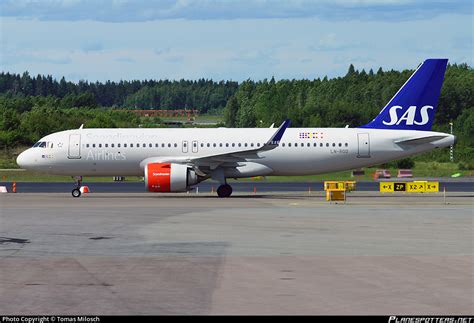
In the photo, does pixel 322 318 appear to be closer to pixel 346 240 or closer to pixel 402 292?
pixel 402 292

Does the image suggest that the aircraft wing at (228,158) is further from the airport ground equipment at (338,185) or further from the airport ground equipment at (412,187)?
the airport ground equipment at (412,187)

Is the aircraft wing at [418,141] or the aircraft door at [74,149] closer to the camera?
the aircraft wing at [418,141]

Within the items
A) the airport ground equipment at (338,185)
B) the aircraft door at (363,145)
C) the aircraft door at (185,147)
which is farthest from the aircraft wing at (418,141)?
the aircraft door at (185,147)

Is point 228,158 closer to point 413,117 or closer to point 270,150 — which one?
point 270,150

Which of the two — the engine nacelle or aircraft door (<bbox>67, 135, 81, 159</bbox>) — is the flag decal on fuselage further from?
aircraft door (<bbox>67, 135, 81, 159</bbox>)

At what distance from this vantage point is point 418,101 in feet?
159

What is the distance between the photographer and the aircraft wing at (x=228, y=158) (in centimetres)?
4556

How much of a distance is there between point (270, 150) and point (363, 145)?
520 centimetres

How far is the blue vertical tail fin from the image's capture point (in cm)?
4819

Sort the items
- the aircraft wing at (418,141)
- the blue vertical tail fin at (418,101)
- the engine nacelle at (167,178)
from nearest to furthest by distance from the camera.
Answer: the engine nacelle at (167,178) < the aircraft wing at (418,141) < the blue vertical tail fin at (418,101)

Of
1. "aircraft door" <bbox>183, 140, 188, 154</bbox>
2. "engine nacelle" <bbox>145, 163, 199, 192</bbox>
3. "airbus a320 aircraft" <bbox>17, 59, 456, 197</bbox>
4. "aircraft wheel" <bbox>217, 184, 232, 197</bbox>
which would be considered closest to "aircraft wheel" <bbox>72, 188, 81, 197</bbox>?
"airbus a320 aircraft" <bbox>17, 59, 456, 197</bbox>

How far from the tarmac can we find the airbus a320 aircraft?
9318 mm

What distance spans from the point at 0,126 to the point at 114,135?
61402 millimetres

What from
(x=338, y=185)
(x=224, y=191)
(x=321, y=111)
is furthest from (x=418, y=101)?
(x=321, y=111)
